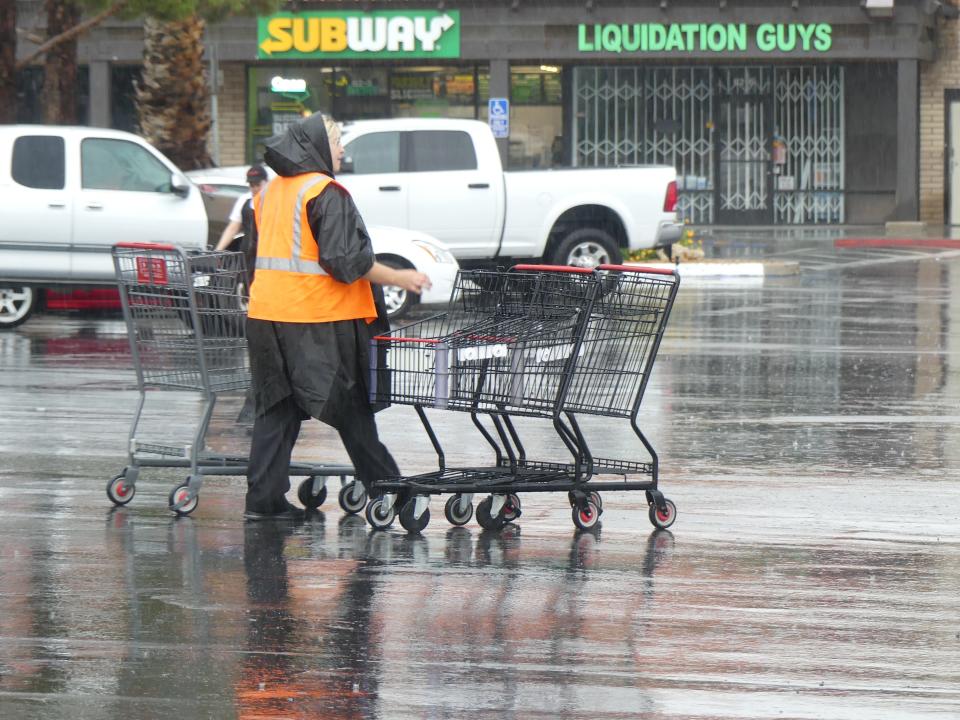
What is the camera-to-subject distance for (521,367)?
745cm

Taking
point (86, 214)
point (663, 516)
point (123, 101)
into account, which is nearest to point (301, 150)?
point (663, 516)

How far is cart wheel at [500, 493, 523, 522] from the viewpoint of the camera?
25.9ft

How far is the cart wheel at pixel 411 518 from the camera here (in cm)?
762

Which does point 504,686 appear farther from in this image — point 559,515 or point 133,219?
point 133,219

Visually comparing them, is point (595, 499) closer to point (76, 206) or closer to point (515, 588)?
point (515, 588)

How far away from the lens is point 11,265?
55.9 feet

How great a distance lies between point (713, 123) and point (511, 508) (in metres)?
28.7

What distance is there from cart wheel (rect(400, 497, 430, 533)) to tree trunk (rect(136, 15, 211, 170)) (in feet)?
57.2

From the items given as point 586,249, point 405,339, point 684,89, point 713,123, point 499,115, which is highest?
point 684,89

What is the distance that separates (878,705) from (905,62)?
2993 cm

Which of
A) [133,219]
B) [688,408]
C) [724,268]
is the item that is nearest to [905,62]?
[724,268]

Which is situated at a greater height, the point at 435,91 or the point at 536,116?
the point at 435,91

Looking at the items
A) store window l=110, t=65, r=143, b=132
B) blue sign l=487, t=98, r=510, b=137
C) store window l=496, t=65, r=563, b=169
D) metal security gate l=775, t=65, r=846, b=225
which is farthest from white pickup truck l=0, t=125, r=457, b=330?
metal security gate l=775, t=65, r=846, b=225

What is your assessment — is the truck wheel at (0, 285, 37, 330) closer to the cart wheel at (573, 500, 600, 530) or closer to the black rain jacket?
the black rain jacket
